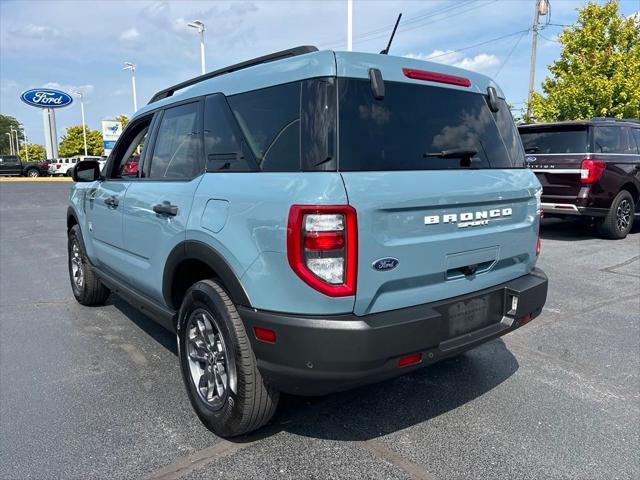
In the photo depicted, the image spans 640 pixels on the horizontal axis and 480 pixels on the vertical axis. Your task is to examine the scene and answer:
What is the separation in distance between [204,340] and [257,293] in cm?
71

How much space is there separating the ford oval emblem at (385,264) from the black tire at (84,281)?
354 cm

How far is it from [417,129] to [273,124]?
0.75m

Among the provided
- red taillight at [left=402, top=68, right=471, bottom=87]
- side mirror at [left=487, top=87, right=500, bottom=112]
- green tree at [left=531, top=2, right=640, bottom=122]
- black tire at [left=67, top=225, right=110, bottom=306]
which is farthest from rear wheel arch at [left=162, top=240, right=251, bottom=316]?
green tree at [left=531, top=2, right=640, bottom=122]

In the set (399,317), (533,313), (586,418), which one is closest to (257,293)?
(399,317)

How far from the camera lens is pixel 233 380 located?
8.37 ft

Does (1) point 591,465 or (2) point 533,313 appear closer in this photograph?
(1) point 591,465

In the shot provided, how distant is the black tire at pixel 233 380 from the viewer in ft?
8.05

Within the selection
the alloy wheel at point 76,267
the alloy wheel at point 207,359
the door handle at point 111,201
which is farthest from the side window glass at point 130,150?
the alloy wheel at point 207,359

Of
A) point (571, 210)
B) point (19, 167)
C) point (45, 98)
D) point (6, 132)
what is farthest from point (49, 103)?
point (6, 132)

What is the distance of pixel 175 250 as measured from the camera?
116 inches

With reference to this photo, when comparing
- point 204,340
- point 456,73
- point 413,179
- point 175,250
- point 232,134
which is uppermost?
point 456,73

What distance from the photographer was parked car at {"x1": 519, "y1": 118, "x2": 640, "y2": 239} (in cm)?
820

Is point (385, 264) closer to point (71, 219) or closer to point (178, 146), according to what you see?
point (178, 146)

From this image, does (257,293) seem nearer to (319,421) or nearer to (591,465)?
(319,421)
